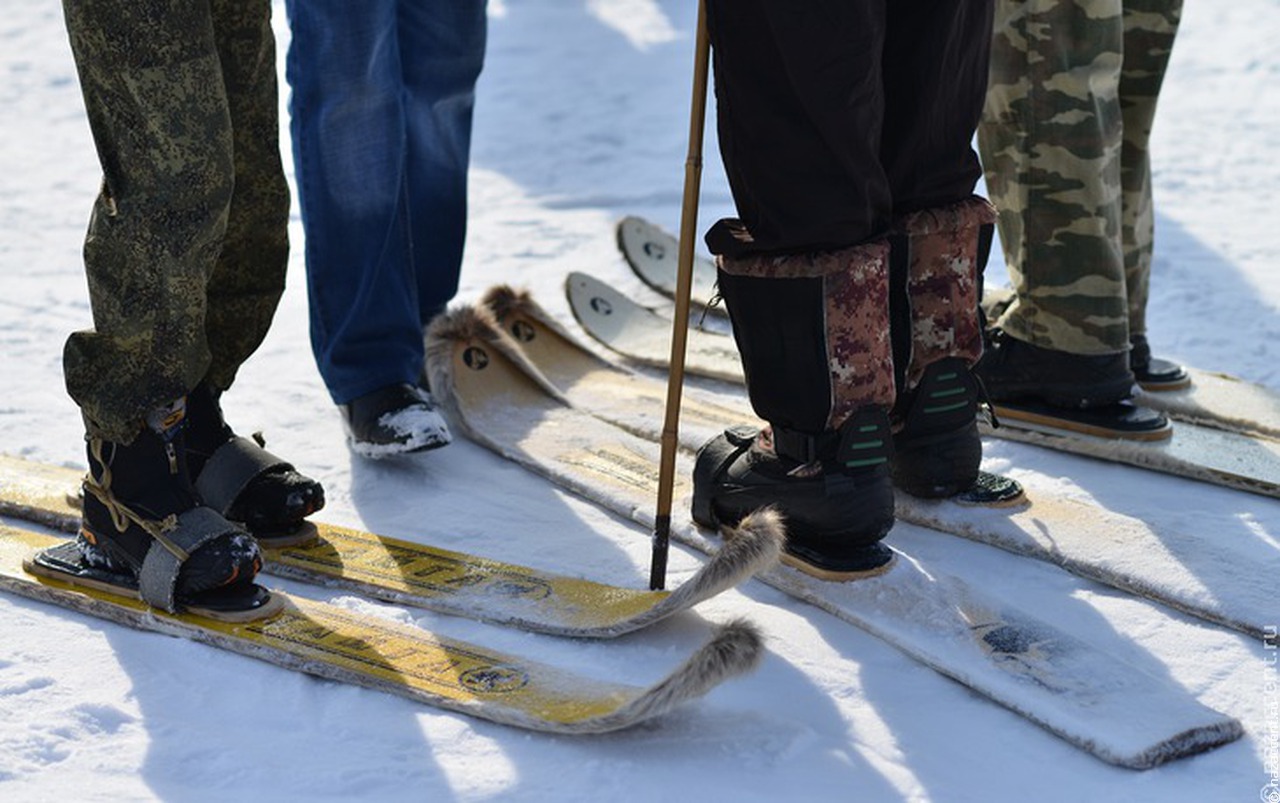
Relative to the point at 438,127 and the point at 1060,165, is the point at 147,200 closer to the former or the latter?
the point at 438,127

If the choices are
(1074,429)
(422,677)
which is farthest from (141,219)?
(1074,429)

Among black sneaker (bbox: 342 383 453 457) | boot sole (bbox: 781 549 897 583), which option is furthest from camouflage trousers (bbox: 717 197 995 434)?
black sneaker (bbox: 342 383 453 457)

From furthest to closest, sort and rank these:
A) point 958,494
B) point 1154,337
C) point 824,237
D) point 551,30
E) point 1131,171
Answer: point 551,30 → point 1154,337 → point 1131,171 → point 958,494 → point 824,237

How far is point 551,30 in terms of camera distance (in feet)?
25.3

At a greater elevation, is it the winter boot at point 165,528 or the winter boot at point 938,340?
the winter boot at point 938,340

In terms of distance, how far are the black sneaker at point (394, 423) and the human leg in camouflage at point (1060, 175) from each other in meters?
1.17

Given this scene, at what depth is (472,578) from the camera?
2.55 m

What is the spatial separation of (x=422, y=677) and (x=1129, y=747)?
3.15 ft

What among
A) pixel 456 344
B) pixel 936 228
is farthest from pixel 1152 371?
pixel 456 344

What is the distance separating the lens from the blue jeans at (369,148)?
3014 mm

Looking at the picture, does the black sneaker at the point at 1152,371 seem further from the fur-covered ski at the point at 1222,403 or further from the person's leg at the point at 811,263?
the person's leg at the point at 811,263

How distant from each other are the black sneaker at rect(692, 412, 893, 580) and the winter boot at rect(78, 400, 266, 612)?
0.83 meters

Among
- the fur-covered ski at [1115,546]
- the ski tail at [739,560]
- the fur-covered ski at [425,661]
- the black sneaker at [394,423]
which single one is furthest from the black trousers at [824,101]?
the black sneaker at [394,423]

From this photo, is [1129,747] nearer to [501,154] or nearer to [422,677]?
[422,677]
